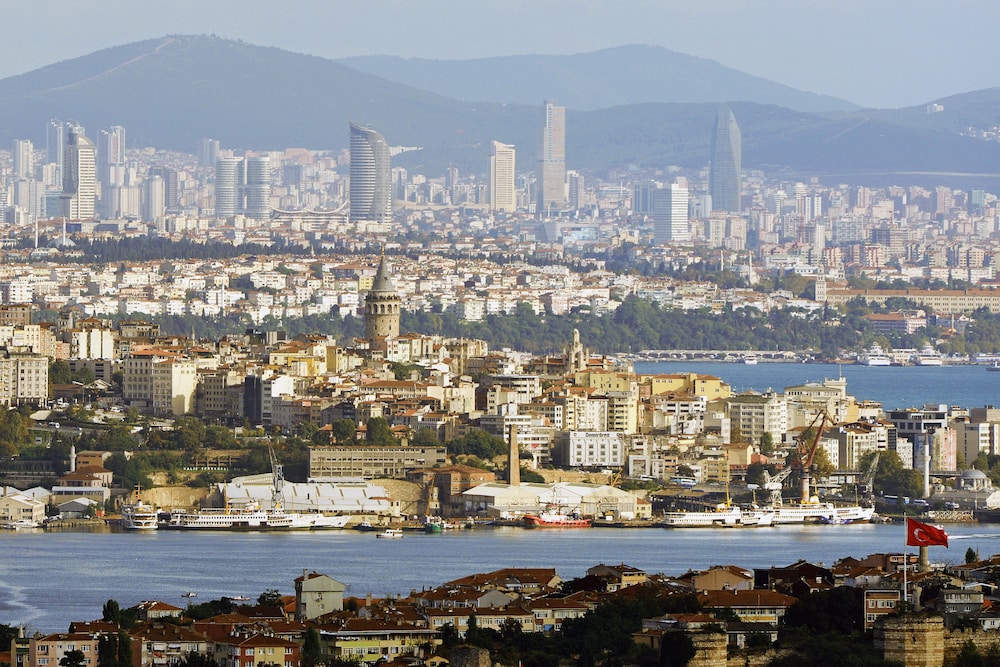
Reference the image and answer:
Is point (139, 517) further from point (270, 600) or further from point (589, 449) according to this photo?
point (270, 600)

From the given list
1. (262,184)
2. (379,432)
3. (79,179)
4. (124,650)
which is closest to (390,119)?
(262,184)

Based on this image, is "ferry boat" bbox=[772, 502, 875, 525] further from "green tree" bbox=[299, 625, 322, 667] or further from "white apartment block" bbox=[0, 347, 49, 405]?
"green tree" bbox=[299, 625, 322, 667]

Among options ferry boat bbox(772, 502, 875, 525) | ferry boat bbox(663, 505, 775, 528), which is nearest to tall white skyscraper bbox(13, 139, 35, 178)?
ferry boat bbox(772, 502, 875, 525)

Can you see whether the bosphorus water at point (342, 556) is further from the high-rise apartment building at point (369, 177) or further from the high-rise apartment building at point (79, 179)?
the high-rise apartment building at point (369, 177)

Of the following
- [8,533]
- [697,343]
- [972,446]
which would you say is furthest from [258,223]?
[8,533]

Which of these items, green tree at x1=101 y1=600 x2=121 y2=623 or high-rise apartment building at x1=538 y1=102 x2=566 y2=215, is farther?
high-rise apartment building at x1=538 y1=102 x2=566 y2=215
